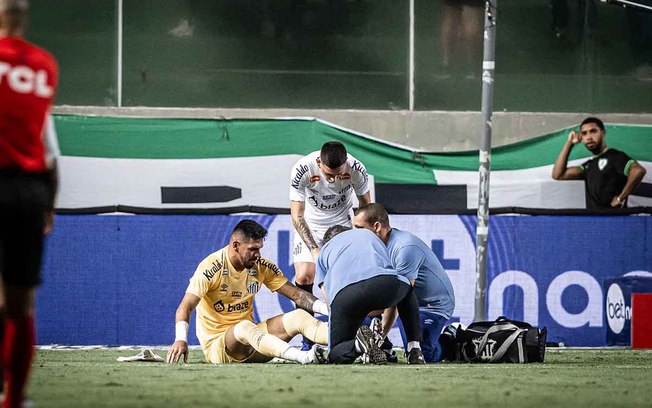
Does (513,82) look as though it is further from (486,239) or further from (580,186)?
(486,239)

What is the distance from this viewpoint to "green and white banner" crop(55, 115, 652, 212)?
14.6 metres

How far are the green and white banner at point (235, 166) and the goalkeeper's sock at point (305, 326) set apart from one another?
3.61 meters

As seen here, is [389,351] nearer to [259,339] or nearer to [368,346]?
[368,346]

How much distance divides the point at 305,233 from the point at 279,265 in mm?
1784

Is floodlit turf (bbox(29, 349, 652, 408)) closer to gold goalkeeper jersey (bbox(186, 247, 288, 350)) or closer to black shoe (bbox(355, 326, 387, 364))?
black shoe (bbox(355, 326, 387, 364))

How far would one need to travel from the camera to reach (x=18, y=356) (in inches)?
232

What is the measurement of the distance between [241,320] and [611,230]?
16.6 ft

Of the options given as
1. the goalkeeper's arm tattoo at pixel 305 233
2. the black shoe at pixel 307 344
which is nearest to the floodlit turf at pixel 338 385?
the black shoe at pixel 307 344

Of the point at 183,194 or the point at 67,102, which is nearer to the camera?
the point at 183,194

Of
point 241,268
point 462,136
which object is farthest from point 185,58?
point 241,268

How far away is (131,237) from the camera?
13.9m

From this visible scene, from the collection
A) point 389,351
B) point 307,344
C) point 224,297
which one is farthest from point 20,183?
point 307,344

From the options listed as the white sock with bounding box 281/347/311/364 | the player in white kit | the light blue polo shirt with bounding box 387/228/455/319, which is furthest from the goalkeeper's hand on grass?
the player in white kit

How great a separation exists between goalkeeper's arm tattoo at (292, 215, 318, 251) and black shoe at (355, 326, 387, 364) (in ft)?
6.66
